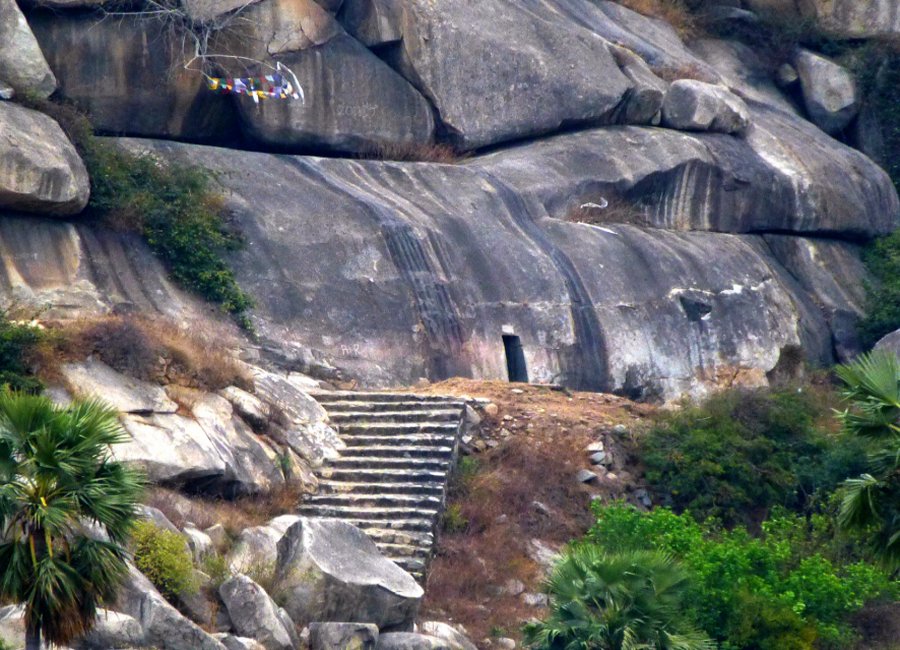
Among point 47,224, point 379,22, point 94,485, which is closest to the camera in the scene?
point 94,485

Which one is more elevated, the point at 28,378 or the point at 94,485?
the point at 94,485

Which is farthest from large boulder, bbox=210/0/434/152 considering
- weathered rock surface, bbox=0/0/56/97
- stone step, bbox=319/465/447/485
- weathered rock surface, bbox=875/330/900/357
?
weathered rock surface, bbox=875/330/900/357

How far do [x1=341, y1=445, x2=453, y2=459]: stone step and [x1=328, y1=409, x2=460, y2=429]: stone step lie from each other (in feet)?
2.13

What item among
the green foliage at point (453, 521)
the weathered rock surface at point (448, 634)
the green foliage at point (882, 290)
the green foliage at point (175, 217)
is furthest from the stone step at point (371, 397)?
the green foliage at point (882, 290)

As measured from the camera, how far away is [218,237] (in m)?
26.4

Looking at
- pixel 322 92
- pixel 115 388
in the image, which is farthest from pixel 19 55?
pixel 115 388

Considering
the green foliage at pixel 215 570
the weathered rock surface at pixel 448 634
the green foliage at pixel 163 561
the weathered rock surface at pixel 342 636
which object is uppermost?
the green foliage at pixel 163 561

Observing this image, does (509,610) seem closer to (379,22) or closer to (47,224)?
(47,224)

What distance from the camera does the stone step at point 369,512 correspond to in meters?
21.9

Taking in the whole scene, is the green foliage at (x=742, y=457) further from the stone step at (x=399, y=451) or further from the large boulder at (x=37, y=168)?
the large boulder at (x=37, y=168)

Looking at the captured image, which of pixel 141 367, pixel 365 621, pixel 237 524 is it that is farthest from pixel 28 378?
pixel 365 621

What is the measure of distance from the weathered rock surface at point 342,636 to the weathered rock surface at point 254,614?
1.33ft

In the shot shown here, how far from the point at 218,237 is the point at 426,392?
4673 mm

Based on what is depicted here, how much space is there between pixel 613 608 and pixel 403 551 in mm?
5525
